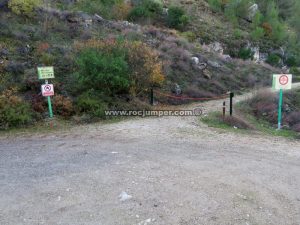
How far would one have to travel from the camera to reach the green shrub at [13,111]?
34.4ft

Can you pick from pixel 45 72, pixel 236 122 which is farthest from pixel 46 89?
pixel 236 122

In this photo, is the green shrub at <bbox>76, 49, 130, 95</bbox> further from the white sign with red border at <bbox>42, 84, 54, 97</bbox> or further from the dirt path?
the dirt path

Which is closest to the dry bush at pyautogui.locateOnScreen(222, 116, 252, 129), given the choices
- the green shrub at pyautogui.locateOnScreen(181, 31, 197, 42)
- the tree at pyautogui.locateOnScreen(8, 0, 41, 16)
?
the tree at pyautogui.locateOnScreen(8, 0, 41, 16)

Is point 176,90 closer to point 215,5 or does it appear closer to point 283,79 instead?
point 283,79

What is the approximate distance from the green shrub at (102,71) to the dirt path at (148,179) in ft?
10.9

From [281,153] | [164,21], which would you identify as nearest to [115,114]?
[281,153]

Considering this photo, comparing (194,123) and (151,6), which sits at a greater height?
(151,6)

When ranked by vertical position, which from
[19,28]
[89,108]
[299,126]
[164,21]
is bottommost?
[299,126]

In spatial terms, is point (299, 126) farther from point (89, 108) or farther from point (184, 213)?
point (184, 213)

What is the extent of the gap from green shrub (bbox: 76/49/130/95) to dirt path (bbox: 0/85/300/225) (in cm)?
332

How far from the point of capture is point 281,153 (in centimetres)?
848

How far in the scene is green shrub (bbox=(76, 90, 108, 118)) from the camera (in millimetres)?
11961

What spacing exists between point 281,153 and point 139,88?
7.22 m

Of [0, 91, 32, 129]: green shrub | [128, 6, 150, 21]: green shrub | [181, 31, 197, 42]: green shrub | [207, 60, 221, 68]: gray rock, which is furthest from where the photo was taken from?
[181, 31, 197, 42]: green shrub
